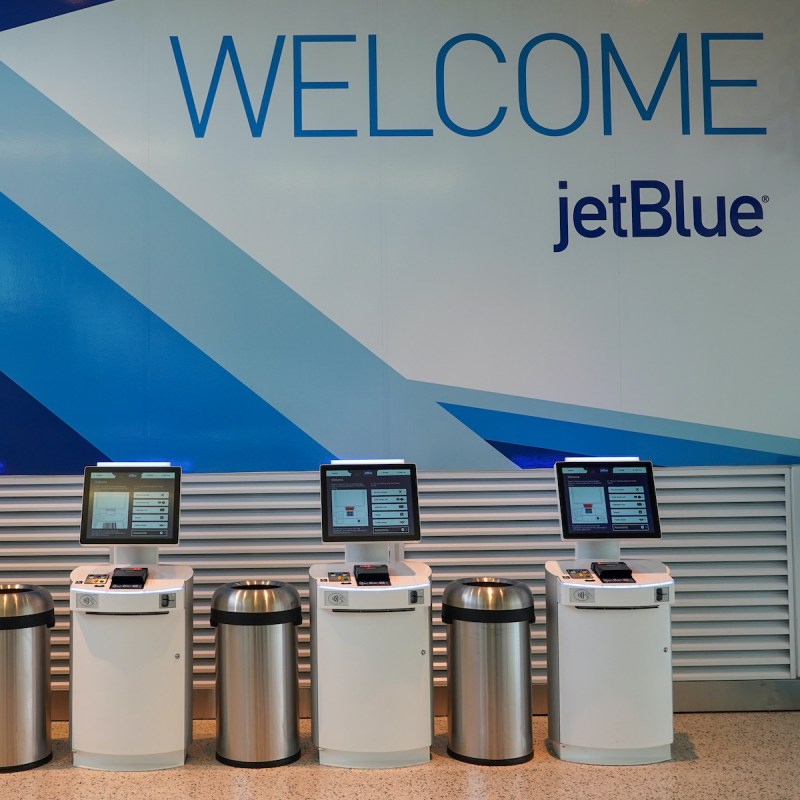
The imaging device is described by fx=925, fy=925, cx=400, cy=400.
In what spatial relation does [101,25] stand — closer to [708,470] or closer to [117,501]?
[117,501]

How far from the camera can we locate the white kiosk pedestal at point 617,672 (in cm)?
431

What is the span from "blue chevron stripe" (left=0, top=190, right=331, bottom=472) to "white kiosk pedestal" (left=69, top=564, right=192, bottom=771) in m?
1.01

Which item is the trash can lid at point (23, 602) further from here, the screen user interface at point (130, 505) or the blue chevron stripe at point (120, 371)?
the blue chevron stripe at point (120, 371)

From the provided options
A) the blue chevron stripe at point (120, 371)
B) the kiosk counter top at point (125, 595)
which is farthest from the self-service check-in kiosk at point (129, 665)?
the blue chevron stripe at point (120, 371)

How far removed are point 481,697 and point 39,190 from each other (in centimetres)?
357

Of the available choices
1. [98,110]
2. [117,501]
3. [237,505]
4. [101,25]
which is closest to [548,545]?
[237,505]

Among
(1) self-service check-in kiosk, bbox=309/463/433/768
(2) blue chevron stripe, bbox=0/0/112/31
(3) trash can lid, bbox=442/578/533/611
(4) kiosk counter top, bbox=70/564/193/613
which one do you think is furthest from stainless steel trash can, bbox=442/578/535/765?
(2) blue chevron stripe, bbox=0/0/112/31

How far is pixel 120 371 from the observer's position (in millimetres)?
5098

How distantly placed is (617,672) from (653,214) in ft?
8.23

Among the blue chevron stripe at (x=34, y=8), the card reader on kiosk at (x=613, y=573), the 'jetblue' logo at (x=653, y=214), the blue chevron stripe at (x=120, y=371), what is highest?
the blue chevron stripe at (x=34, y=8)

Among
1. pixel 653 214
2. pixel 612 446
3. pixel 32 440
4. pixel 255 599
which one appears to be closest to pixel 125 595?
pixel 255 599

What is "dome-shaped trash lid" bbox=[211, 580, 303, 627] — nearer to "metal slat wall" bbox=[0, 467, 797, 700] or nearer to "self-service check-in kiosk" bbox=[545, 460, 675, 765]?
"metal slat wall" bbox=[0, 467, 797, 700]

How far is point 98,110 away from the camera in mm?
5125

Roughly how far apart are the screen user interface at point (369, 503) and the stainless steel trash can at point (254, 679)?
452 millimetres
